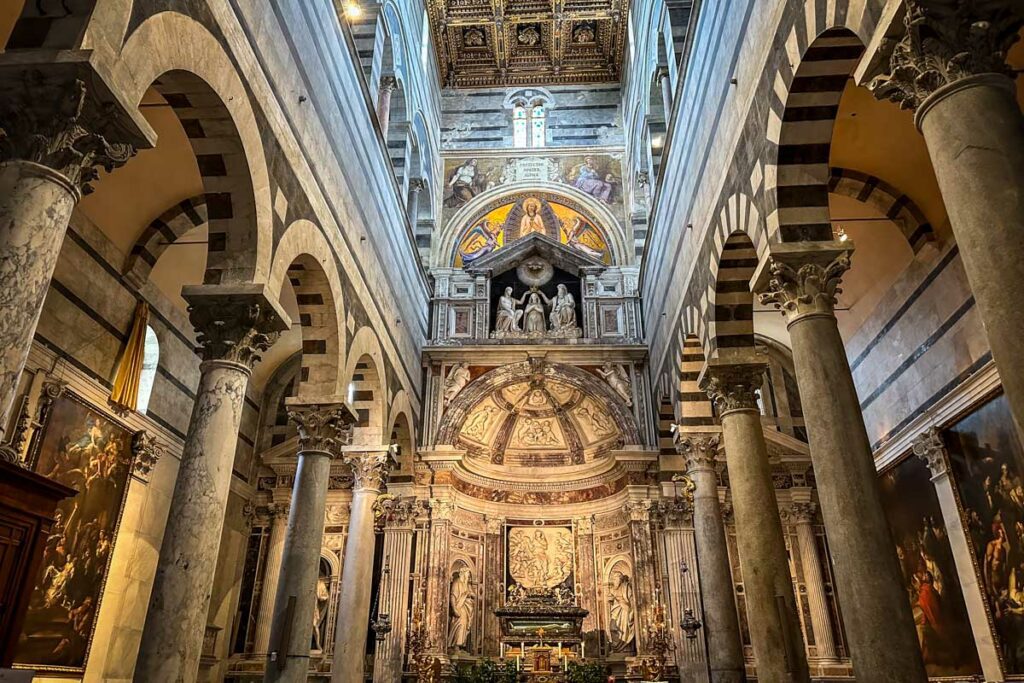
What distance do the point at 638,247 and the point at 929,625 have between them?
1029 centimetres

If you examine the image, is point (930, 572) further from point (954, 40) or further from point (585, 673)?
point (954, 40)

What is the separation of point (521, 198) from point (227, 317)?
13363mm

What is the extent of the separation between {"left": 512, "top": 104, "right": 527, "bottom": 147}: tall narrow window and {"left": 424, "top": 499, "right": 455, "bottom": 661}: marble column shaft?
10372 mm

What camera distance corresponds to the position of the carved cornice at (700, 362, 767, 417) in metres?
9.07

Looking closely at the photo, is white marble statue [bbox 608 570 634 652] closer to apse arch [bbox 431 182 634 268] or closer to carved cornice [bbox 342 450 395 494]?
carved cornice [bbox 342 450 395 494]

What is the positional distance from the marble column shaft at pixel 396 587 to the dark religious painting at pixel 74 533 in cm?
539

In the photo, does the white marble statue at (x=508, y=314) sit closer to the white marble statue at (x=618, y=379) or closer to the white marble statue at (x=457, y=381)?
the white marble statue at (x=457, y=381)

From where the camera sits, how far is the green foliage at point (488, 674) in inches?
546

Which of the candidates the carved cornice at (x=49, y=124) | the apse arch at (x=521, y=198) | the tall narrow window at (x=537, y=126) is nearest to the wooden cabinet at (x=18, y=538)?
the carved cornice at (x=49, y=124)

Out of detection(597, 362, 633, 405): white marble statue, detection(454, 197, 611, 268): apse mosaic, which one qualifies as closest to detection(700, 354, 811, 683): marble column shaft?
detection(597, 362, 633, 405): white marble statue

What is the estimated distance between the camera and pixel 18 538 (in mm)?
7039

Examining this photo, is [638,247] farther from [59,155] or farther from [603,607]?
[59,155]

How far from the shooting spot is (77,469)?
9.79 m

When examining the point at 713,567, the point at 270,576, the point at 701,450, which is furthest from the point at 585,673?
the point at 270,576
